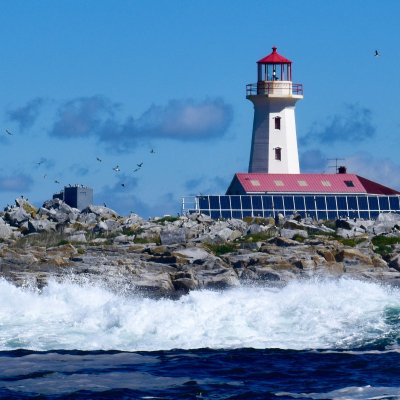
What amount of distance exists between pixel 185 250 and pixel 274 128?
54.0ft

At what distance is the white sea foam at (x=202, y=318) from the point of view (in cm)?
2186

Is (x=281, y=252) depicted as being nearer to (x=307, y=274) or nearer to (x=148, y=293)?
(x=307, y=274)

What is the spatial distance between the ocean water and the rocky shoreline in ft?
2.36

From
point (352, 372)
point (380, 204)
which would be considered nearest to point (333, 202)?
point (380, 204)

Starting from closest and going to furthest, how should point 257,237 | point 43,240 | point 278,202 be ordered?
point 257,237
point 43,240
point 278,202

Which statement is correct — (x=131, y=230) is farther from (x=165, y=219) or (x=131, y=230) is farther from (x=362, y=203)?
(x=362, y=203)

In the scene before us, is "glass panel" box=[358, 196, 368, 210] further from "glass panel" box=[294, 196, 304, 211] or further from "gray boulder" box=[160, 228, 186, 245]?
"gray boulder" box=[160, 228, 186, 245]

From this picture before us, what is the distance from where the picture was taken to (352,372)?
61.9ft

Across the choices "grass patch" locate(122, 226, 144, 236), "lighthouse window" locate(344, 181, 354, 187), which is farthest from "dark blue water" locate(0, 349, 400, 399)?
"lighthouse window" locate(344, 181, 354, 187)

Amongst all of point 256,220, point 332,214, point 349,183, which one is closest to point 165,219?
point 256,220

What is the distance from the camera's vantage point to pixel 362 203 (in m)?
41.3

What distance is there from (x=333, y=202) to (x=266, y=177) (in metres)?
2.90

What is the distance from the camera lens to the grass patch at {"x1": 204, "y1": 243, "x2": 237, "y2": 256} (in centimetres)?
3052

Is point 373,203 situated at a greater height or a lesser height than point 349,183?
lesser
